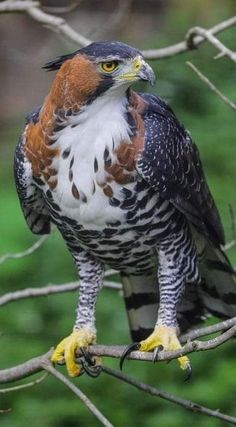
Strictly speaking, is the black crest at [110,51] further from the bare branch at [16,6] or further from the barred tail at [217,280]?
the barred tail at [217,280]

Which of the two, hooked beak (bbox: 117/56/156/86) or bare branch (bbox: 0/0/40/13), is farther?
bare branch (bbox: 0/0/40/13)

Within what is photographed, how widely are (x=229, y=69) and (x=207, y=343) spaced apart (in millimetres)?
3187

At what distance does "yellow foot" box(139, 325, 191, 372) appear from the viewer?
3943mm

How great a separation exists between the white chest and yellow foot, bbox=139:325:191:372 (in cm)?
40

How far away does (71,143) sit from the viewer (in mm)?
3770

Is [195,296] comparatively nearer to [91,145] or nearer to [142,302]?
[142,302]

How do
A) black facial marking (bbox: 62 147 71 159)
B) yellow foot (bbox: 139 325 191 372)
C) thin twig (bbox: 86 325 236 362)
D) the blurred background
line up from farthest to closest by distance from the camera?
the blurred background
yellow foot (bbox: 139 325 191 372)
black facial marking (bbox: 62 147 71 159)
thin twig (bbox: 86 325 236 362)

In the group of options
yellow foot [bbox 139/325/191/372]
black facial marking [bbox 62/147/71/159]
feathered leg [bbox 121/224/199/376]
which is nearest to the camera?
black facial marking [bbox 62/147/71/159]

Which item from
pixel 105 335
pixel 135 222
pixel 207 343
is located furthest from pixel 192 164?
pixel 105 335

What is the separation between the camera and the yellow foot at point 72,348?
4.13 metres

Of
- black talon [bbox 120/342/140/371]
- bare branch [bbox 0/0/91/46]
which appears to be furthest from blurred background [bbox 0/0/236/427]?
black talon [bbox 120/342/140/371]

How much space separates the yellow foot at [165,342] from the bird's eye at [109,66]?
0.89 meters

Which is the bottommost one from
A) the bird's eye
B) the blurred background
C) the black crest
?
the blurred background

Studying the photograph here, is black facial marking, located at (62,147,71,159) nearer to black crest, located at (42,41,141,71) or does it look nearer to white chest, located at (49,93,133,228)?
white chest, located at (49,93,133,228)
